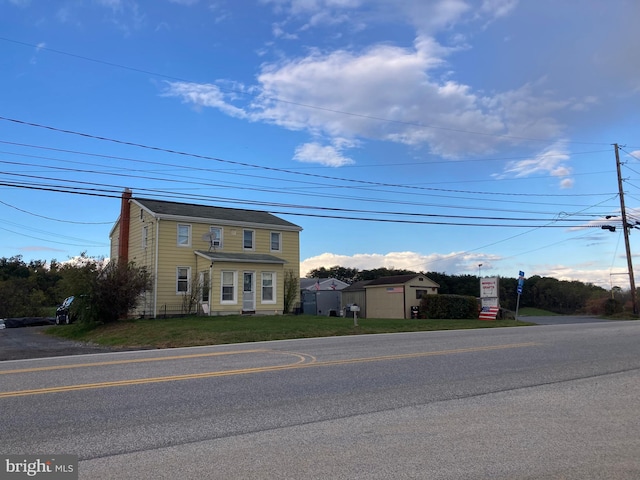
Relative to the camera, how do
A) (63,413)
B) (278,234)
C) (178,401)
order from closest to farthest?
(63,413), (178,401), (278,234)

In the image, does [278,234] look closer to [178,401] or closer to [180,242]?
[180,242]

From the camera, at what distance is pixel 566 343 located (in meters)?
15.0

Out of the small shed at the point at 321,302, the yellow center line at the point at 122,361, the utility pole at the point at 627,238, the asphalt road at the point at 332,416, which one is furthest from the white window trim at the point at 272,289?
the utility pole at the point at 627,238

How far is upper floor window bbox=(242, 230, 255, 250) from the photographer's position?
1270 inches

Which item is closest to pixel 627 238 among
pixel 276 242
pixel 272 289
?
pixel 276 242

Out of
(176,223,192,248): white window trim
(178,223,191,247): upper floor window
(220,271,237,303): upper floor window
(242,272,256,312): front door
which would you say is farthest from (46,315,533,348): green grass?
(178,223,191,247): upper floor window

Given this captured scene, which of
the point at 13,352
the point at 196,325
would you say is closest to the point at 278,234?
the point at 196,325

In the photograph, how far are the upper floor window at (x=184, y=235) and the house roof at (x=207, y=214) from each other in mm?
555

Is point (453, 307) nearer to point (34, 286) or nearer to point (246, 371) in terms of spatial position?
point (246, 371)

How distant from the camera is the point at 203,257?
29.5 m

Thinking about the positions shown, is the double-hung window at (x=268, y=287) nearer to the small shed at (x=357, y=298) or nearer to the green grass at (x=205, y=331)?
the green grass at (x=205, y=331)

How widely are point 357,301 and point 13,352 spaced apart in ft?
101

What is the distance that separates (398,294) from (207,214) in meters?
15.1

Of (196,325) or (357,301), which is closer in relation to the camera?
(196,325)
